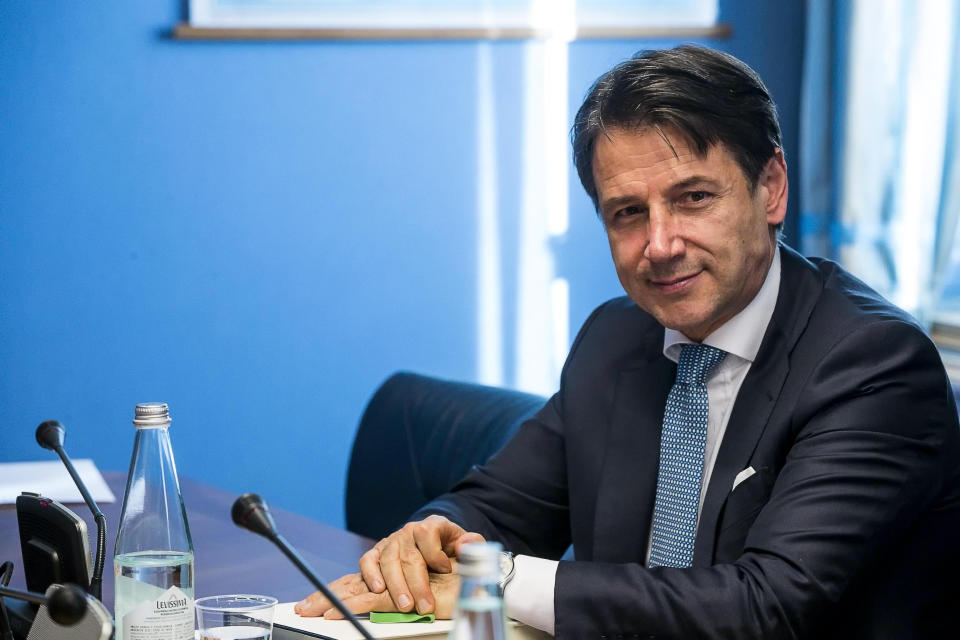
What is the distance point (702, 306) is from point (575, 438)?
0.32 metres

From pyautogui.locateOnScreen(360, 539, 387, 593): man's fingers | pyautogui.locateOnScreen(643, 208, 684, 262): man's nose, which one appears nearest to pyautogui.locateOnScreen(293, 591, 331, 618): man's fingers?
pyautogui.locateOnScreen(360, 539, 387, 593): man's fingers

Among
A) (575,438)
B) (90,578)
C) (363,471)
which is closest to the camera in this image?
(90,578)

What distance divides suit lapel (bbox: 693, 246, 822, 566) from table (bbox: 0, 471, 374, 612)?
517 mm

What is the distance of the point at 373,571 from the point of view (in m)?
1.48

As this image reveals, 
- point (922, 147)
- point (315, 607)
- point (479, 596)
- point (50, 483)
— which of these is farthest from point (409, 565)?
point (922, 147)

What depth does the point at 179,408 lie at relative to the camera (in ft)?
10.5

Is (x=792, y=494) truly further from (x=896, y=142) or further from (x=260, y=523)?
(x=896, y=142)

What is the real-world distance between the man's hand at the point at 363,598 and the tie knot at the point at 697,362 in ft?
1.63

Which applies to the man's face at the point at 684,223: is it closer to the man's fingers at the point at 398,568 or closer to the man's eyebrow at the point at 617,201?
the man's eyebrow at the point at 617,201

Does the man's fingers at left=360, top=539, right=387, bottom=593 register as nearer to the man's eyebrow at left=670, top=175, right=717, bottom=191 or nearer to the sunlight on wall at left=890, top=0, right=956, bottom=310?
the man's eyebrow at left=670, top=175, right=717, bottom=191

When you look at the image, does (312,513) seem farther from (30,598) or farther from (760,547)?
(30,598)

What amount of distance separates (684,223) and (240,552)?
83 centimetres

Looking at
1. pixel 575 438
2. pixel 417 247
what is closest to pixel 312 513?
pixel 417 247

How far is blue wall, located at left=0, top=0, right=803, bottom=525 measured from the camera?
120 inches
